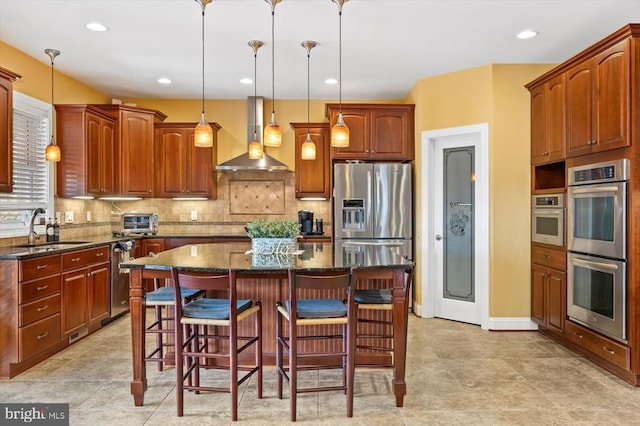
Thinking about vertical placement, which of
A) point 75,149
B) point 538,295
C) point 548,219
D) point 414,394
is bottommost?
point 414,394

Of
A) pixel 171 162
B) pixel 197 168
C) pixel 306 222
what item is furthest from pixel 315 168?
pixel 171 162

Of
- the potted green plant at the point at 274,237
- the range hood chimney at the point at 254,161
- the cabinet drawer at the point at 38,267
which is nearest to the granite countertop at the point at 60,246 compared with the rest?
the cabinet drawer at the point at 38,267

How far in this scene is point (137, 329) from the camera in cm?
280

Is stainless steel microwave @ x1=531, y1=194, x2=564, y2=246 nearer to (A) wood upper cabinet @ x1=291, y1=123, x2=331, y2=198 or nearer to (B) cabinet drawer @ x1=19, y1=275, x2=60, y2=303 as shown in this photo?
(A) wood upper cabinet @ x1=291, y1=123, x2=331, y2=198

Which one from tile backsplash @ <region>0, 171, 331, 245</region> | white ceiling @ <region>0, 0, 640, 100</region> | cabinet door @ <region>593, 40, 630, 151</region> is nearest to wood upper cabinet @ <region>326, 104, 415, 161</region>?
white ceiling @ <region>0, 0, 640, 100</region>

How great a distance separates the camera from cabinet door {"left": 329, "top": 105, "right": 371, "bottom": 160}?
5.50 m

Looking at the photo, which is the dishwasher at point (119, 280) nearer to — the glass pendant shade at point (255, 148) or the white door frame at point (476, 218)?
the glass pendant shade at point (255, 148)

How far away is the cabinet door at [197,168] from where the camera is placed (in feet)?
19.1

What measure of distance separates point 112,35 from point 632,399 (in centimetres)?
493

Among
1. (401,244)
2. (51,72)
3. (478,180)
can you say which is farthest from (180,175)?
(478,180)

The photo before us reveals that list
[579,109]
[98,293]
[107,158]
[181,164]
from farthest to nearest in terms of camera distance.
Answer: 1. [181,164]
2. [107,158]
3. [98,293]
4. [579,109]

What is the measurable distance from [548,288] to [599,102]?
175cm

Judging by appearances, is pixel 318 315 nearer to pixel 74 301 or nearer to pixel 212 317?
pixel 212 317

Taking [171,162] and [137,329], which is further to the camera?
[171,162]
